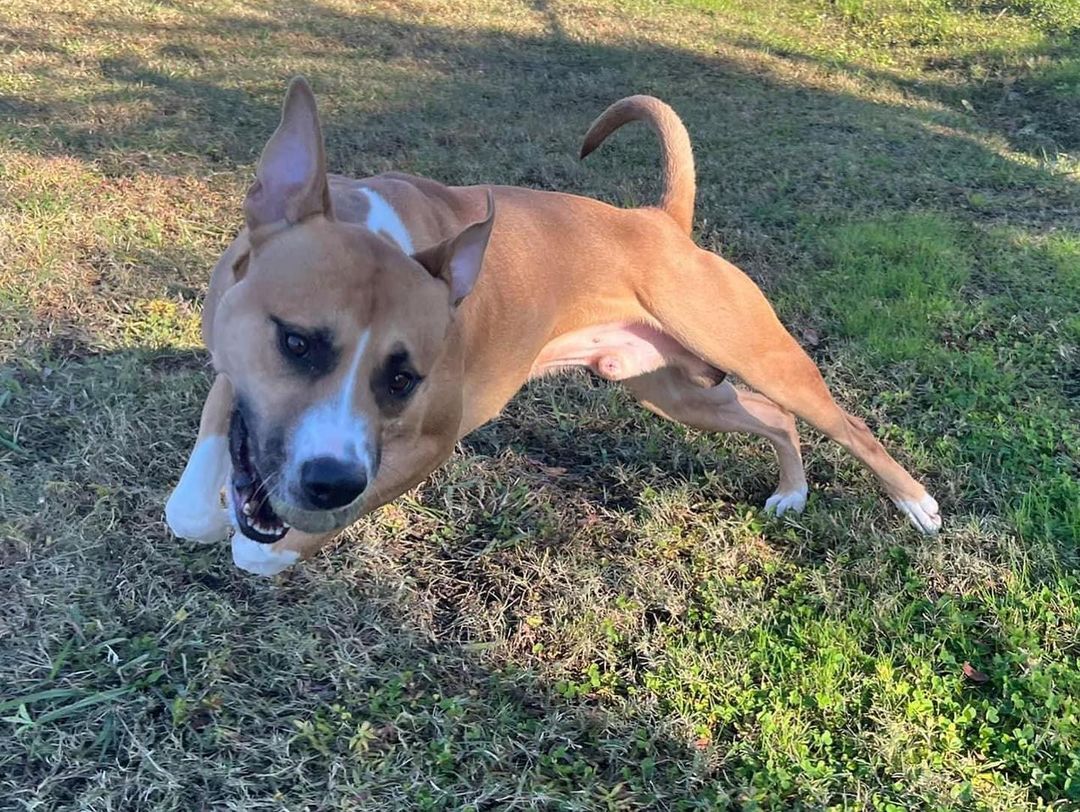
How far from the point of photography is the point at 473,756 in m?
2.89

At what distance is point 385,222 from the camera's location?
10.2 feet

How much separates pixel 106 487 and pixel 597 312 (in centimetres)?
192

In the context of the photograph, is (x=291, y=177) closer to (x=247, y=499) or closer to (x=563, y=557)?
(x=247, y=499)

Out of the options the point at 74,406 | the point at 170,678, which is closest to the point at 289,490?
the point at 170,678

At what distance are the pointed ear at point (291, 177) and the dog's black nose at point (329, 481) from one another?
31.0 inches

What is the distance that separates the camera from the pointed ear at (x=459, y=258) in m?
2.81

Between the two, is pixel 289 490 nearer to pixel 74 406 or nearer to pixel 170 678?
pixel 170 678

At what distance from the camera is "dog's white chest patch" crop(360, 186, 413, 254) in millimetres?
3051

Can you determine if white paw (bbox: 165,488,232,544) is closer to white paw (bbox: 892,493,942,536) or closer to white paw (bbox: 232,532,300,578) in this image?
white paw (bbox: 232,532,300,578)

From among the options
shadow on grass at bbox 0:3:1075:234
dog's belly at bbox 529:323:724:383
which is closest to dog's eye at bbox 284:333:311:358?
A: dog's belly at bbox 529:323:724:383

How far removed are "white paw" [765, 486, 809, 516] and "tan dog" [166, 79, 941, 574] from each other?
0.03 feet

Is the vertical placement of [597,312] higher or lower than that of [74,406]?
higher

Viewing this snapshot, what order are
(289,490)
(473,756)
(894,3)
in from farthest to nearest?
(894,3)
(473,756)
(289,490)

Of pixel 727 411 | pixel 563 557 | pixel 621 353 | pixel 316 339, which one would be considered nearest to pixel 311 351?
pixel 316 339
